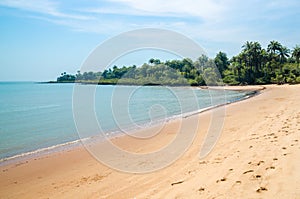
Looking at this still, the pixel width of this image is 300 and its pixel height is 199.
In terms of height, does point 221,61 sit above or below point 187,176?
above

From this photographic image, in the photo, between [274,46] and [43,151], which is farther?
[274,46]

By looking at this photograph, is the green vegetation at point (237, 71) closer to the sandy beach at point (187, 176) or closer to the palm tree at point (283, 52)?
the palm tree at point (283, 52)

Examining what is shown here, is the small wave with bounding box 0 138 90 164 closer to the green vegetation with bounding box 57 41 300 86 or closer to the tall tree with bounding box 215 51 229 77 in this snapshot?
the green vegetation with bounding box 57 41 300 86

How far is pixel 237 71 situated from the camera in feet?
283

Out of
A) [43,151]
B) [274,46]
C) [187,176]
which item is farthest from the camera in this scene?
[274,46]

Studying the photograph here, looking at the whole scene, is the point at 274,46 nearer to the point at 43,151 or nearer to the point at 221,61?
the point at 221,61

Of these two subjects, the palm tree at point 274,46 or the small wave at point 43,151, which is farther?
the palm tree at point 274,46

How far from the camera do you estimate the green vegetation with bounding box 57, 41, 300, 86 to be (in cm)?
6850

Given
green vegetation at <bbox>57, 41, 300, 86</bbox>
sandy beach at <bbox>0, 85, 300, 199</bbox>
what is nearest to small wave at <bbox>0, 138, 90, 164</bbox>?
sandy beach at <bbox>0, 85, 300, 199</bbox>

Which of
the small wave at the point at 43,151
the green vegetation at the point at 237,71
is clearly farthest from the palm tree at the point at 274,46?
the small wave at the point at 43,151

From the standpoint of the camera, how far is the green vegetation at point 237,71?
68.5m

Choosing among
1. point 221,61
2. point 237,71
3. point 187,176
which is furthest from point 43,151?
point 221,61

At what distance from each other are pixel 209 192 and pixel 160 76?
5912cm

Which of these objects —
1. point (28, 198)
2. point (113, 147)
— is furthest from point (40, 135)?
point (28, 198)
